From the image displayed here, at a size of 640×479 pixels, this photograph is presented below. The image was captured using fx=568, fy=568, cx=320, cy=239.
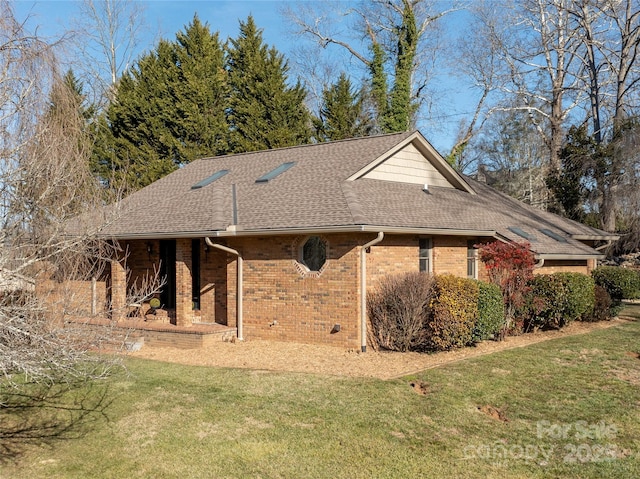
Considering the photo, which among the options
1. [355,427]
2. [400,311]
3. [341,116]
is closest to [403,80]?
[341,116]

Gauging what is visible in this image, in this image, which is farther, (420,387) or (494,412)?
(420,387)

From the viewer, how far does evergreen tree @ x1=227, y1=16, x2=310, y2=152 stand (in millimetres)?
27969

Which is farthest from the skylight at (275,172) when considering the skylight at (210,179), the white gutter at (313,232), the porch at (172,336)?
the porch at (172,336)

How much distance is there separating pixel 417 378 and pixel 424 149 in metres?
9.00

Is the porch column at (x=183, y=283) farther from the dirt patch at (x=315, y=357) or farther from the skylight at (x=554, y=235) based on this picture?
the skylight at (x=554, y=235)

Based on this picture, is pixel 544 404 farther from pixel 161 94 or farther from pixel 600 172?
pixel 161 94

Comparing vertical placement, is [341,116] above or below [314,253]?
above

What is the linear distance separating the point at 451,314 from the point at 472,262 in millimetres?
5068

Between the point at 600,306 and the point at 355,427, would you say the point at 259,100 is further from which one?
the point at 355,427

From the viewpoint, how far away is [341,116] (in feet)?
96.4

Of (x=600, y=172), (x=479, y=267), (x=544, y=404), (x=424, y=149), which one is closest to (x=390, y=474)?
(x=544, y=404)

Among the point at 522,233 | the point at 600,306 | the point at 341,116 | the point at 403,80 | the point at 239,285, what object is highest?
the point at 403,80

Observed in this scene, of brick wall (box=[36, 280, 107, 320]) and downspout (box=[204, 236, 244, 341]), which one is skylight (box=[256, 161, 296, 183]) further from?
brick wall (box=[36, 280, 107, 320])

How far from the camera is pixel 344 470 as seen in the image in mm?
6016
